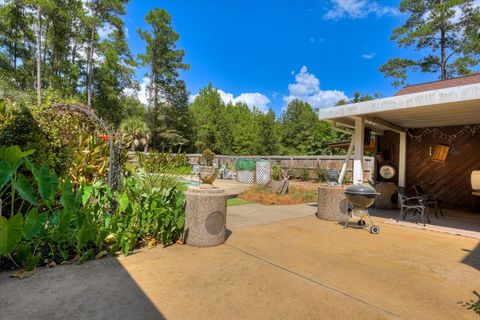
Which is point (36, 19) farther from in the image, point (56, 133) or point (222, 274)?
point (222, 274)

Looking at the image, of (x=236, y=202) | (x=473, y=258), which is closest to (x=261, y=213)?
(x=236, y=202)

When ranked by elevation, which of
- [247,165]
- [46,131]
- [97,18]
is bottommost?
[247,165]

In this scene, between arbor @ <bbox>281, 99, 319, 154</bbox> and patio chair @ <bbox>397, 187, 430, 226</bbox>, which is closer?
patio chair @ <bbox>397, 187, 430, 226</bbox>

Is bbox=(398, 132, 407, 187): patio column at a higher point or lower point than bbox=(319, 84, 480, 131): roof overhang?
lower

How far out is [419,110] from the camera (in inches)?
202

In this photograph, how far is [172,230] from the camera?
12.2 feet

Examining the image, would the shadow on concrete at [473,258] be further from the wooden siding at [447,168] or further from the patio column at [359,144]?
the wooden siding at [447,168]

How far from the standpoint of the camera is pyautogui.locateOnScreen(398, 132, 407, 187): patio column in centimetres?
748

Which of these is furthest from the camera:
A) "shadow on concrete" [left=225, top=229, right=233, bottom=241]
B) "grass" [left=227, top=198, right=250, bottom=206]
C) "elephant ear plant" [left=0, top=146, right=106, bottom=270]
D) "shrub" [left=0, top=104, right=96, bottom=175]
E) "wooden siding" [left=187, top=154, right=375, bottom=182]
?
"wooden siding" [left=187, top=154, right=375, bottom=182]

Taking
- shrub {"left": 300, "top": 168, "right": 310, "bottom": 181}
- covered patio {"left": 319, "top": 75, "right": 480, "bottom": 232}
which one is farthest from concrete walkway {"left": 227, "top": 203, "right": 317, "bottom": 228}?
shrub {"left": 300, "top": 168, "right": 310, "bottom": 181}

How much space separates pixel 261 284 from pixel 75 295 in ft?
5.50

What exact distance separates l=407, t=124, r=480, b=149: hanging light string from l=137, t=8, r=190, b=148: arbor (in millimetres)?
24171

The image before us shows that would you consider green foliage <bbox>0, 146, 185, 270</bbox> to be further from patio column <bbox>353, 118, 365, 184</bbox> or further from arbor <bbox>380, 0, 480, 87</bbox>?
arbor <bbox>380, 0, 480, 87</bbox>

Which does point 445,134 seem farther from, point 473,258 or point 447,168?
point 473,258
